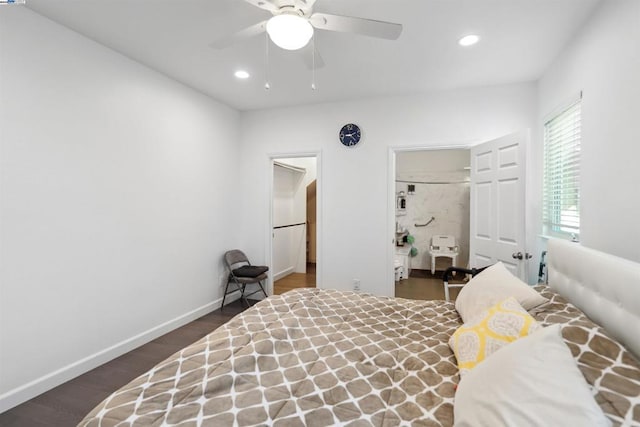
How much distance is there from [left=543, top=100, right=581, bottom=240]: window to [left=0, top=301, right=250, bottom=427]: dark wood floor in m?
3.56

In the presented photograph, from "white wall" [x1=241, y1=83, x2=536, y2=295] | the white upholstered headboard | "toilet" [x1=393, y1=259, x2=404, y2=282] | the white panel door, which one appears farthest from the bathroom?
the white upholstered headboard

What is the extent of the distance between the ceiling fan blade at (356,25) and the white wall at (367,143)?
188 cm

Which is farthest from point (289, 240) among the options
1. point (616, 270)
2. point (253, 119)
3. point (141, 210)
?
point (616, 270)

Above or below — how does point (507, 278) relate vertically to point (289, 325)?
above

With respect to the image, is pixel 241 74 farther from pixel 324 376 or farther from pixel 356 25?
pixel 324 376

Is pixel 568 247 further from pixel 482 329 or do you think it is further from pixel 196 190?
pixel 196 190

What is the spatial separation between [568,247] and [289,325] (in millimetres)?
1721

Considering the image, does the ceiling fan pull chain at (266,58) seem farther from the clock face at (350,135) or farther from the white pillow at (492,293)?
the white pillow at (492,293)

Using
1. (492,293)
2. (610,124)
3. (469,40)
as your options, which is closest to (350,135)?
(469,40)

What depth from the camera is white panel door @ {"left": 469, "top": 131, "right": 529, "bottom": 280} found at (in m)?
2.56

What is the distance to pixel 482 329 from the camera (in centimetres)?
133

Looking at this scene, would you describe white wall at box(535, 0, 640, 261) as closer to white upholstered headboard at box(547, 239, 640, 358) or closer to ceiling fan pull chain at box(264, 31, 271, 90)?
white upholstered headboard at box(547, 239, 640, 358)

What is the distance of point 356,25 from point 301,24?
0.32 metres

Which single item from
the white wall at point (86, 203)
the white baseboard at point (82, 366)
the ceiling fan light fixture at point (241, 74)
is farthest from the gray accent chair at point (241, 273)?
the ceiling fan light fixture at point (241, 74)
